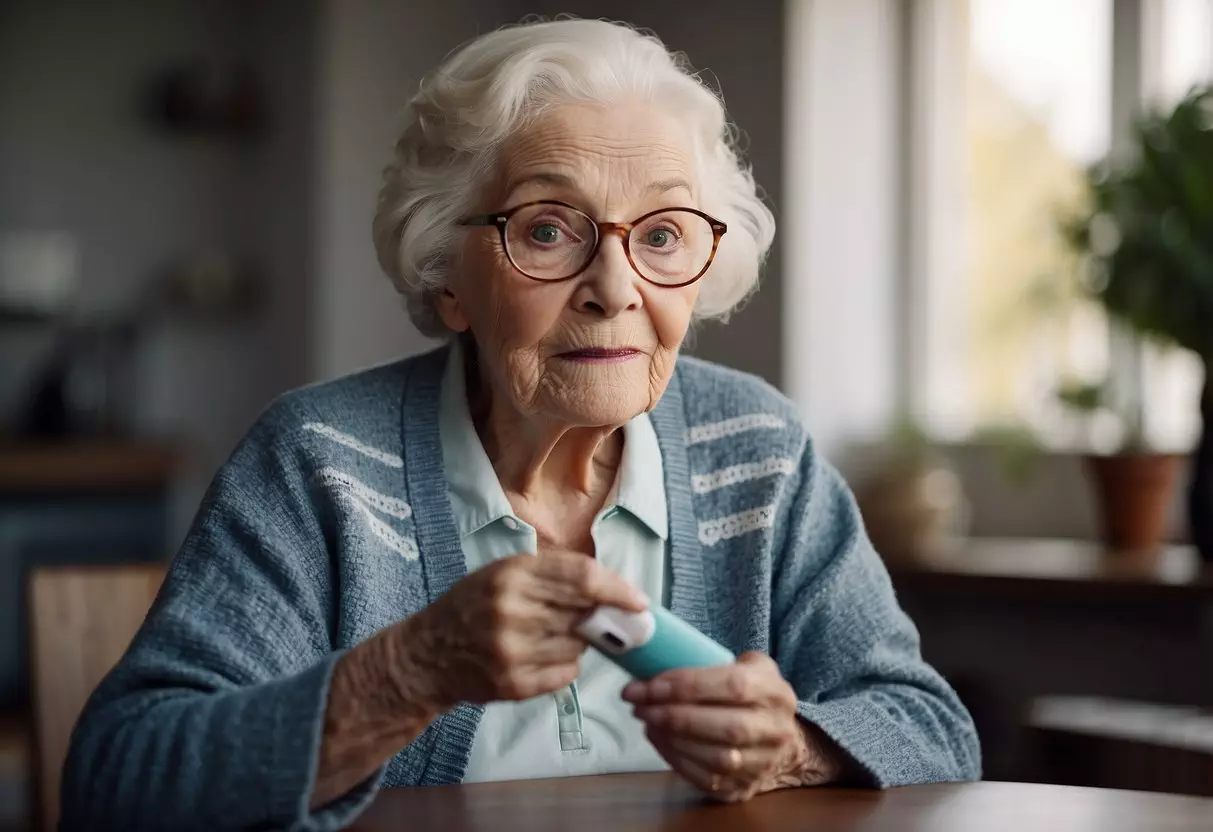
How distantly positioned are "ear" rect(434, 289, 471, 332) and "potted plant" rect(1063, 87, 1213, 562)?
5.73ft

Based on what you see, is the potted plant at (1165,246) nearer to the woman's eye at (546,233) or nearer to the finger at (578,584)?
the woman's eye at (546,233)

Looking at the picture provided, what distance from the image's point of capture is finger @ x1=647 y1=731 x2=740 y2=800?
1036 millimetres

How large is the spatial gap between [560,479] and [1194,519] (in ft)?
6.03

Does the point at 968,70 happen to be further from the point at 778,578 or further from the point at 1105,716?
the point at 778,578

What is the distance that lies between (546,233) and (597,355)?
0.13 meters

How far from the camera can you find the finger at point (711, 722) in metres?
1.02

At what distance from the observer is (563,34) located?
53.4 inches

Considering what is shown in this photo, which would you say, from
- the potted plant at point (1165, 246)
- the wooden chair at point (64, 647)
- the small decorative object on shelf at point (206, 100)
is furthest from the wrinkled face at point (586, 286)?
the small decorative object on shelf at point (206, 100)

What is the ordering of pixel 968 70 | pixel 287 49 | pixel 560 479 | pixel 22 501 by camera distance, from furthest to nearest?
pixel 287 49 < pixel 22 501 < pixel 968 70 < pixel 560 479

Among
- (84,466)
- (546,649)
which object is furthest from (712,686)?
(84,466)

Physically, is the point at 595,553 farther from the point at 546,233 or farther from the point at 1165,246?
the point at 1165,246

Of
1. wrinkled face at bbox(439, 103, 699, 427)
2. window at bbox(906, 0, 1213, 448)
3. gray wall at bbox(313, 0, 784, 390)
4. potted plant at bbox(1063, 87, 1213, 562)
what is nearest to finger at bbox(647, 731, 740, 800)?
wrinkled face at bbox(439, 103, 699, 427)

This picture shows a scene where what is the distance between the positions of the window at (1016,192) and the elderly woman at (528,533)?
184cm

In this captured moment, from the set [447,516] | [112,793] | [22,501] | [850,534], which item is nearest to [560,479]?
[447,516]
